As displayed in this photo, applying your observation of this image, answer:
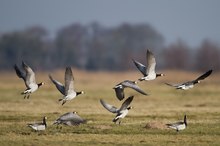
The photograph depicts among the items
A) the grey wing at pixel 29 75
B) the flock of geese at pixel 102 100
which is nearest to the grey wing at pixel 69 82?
the flock of geese at pixel 102 100

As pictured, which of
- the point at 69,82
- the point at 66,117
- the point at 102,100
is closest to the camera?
the point at 66,117

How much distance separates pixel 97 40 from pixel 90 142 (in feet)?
392

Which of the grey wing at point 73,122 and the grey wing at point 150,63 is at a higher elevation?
the grey wing at point 150,63

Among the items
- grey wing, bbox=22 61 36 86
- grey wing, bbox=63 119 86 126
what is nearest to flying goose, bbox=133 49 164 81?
grey wing, bbox=22 61 36 86

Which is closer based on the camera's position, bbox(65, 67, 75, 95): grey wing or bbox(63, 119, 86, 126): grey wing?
bbox(63, 119, 86, 126): grey wing

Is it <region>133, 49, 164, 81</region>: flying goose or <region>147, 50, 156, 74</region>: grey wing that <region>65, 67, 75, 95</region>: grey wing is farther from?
<region>147, 50, 156, 74</region>: grey wing

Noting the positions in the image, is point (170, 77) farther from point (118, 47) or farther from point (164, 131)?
point (118, 47)

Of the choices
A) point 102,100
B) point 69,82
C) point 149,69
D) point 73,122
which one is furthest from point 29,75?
point 149,69

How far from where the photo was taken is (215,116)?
28.0 meters

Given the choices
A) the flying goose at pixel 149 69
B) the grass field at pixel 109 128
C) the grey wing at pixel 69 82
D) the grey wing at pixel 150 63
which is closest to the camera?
the grass field at pixel 109 128

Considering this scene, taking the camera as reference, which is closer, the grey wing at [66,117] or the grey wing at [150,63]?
the grey wing at [66,117]

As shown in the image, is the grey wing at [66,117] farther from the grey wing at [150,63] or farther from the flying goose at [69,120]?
the grey wing at [150,63]

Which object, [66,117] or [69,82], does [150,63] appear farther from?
[66,117]

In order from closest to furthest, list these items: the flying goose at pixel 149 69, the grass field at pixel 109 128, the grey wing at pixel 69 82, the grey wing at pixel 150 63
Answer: the grass field at pixel 109 128 < the grey wing at pixel 69 82 < the grey wing at pixel 150 63 < the flying goose at pixel 149 69
